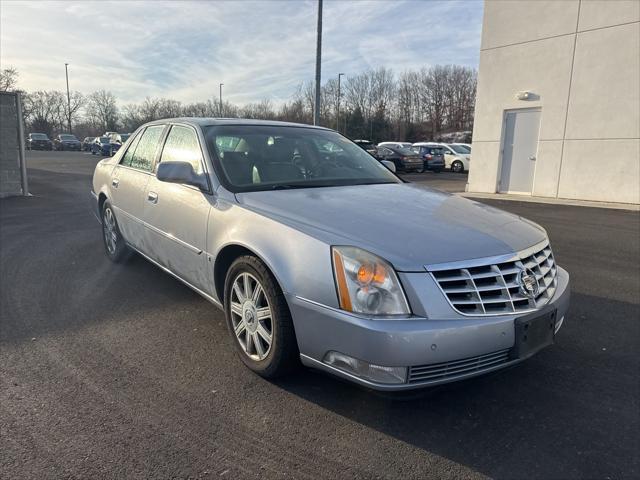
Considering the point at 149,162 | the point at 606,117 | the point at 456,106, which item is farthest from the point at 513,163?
the point at 456,106

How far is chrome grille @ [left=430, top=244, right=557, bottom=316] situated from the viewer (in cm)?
232

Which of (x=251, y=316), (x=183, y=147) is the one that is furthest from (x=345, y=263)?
(x=183, y=147)

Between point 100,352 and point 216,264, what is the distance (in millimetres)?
1045

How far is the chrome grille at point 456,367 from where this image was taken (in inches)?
89.9

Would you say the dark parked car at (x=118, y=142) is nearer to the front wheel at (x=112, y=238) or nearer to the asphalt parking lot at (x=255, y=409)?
the front wheel at (x=112, y=238)

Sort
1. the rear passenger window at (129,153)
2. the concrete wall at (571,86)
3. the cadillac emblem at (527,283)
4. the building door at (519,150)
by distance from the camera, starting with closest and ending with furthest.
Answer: the cadillac emblem at (527,283) → the rear passenger window at (129,153) → the concrete wall at (571,86) → the building door at (519,150)

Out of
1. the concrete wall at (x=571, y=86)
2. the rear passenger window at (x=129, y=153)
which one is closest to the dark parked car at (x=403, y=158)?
the concrete wall at (x=571, y=86)

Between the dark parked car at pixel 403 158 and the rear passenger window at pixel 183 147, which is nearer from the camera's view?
the rear passenger window at pixel 183 147

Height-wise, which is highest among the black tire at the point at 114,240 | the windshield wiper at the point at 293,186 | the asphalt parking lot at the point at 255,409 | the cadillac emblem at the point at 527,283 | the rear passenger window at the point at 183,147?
the rear passenger window at the point at 183,147

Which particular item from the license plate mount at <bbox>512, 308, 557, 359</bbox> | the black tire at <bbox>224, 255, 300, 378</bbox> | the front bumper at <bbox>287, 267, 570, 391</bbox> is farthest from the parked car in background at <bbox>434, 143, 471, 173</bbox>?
the front bumper at <bbox>287, 267, 570, 391</bbox>

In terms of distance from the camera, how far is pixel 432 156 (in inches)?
1025

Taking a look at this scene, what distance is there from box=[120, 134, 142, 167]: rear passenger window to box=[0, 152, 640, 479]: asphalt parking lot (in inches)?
62.8

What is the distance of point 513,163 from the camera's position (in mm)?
14367

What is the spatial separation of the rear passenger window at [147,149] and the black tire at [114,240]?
82cm
